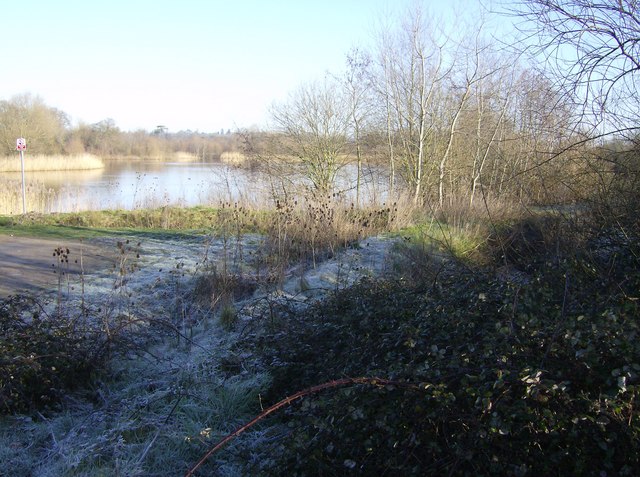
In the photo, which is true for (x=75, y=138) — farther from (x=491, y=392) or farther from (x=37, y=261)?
(x=491, y=392)

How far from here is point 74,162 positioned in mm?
34250

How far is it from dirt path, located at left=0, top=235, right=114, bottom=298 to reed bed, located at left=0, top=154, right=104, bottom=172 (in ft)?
80.1

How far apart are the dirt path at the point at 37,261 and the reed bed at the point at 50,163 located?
24.4 m

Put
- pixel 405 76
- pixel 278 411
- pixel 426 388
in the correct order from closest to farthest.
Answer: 1. pixel 426 388
2. pixel 278 411
3. pixel 405 76

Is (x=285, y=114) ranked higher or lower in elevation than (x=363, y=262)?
higher

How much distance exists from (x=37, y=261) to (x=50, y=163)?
28.3m

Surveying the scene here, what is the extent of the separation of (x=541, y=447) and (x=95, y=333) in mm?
3712

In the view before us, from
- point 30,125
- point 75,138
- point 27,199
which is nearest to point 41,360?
point 27,199

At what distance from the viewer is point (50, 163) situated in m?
33.2

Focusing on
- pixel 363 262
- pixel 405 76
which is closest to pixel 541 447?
pixel 363 262

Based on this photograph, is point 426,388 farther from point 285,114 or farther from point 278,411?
point 285,114

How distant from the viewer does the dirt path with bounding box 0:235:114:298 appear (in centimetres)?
685

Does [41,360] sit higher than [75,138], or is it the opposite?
[75,138]

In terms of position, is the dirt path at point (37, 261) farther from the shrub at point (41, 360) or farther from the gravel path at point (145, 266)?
the shrub at point (41, 360)
